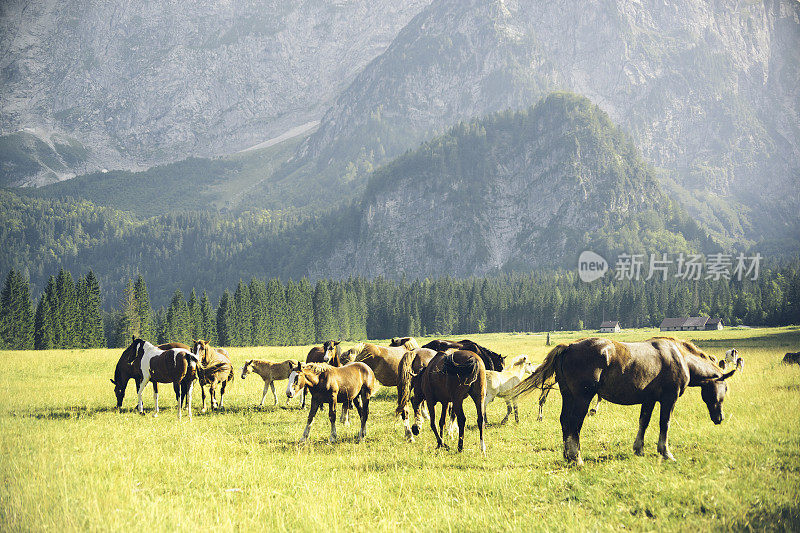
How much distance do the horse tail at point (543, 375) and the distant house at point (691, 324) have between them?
14898 centimetres

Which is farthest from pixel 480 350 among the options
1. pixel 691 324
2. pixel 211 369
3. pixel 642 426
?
pixel 691 324

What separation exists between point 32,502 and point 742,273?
225 metres

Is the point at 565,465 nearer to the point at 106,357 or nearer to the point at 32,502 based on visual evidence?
the point at 32,502

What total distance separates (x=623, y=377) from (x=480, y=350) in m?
9.14

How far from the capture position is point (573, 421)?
12.7 metres

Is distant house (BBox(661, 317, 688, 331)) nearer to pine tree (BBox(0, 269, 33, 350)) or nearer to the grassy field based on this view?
the grassy field

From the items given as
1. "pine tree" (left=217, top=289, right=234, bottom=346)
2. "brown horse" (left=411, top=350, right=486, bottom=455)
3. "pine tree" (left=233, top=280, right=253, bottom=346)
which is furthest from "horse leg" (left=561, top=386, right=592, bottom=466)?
"pine tree" (left=233, top=280, right=253, bottom=346)

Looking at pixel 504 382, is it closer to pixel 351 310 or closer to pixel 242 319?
pixel 242 319

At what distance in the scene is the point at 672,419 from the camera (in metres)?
18.2

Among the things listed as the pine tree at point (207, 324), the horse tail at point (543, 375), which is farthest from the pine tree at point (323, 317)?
the horse tail at point (543, 375)

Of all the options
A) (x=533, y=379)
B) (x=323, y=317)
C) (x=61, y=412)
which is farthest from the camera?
(x=323, y=317)

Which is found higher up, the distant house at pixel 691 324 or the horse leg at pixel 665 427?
the horse leg at pixel 665 427

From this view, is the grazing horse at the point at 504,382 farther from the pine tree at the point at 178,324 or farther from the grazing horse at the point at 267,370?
the pine tree at the point at 178,324

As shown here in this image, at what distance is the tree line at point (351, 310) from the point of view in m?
93.4
